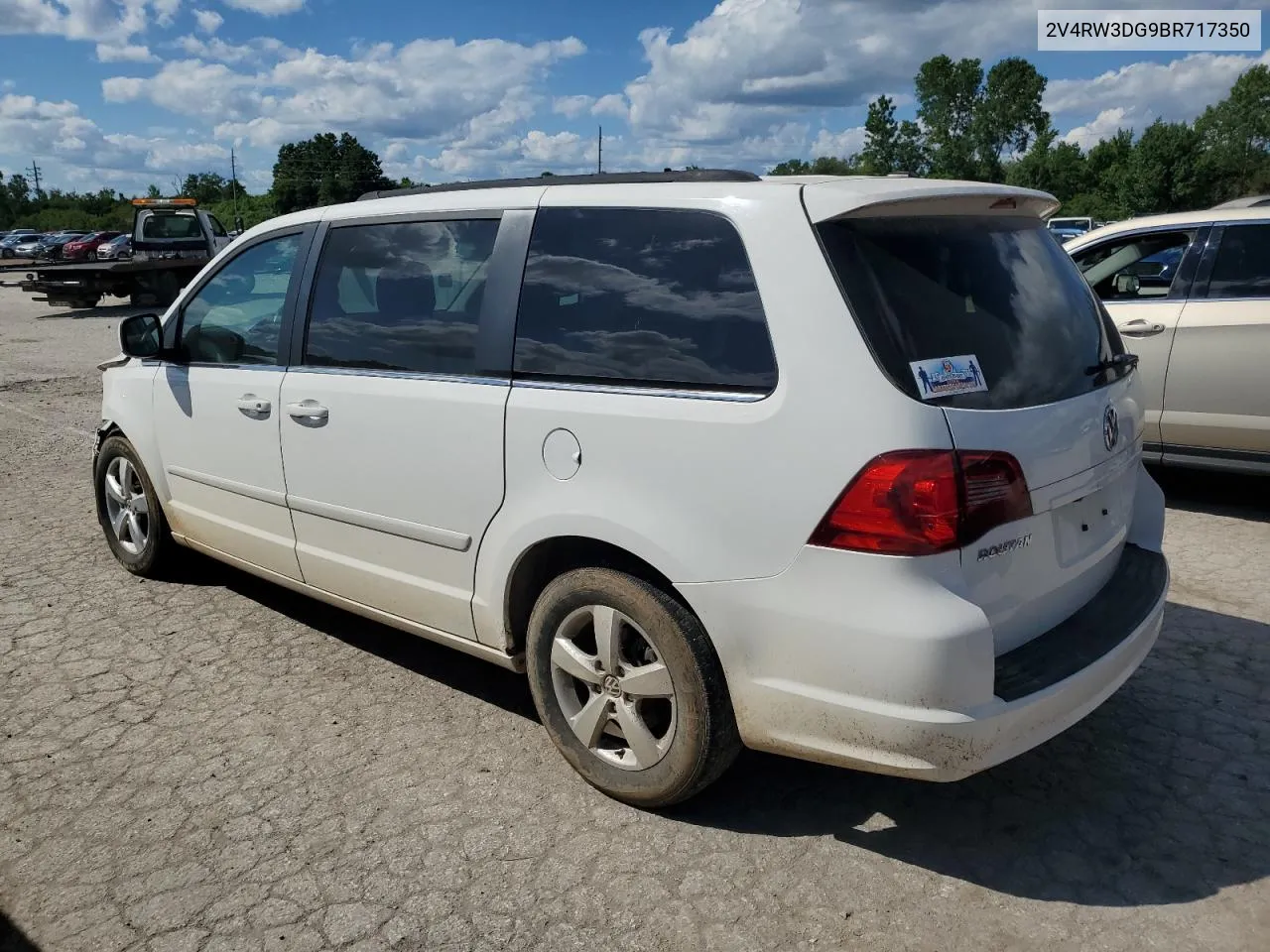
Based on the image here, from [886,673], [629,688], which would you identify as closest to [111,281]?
[629,688]

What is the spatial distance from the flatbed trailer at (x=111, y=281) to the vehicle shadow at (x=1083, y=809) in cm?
2008

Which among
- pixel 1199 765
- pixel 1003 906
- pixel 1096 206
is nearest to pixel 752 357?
pixel 1003 906

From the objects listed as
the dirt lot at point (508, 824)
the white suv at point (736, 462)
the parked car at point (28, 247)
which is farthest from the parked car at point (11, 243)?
the white suv at point (736, 462)

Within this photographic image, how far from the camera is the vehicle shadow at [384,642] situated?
3.94 metres

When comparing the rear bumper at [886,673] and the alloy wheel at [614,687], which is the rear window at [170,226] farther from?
the rear bumper at [886,673]

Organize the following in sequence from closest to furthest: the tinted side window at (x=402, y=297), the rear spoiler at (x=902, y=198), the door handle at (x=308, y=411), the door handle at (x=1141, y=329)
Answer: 1. the rear spoiler at (x=902, y=198)
2. the tinted side window at (x=402, y=297)
3. the door handle at (x=308, y=411)
4. the door handle at (x=1141, y=329)

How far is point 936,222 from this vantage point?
277cm

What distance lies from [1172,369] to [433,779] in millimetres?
5106

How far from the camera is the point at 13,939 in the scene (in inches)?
100

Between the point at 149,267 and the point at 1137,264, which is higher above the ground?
the point at 149,267

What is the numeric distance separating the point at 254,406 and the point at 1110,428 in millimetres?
3092

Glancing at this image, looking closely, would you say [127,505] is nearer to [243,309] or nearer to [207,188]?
[243,309]

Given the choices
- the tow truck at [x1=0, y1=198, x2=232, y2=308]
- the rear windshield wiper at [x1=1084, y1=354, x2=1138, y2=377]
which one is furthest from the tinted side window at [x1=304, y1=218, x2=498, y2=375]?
the tow truck at [x1=0, y1=198, x2=232, y2=308]

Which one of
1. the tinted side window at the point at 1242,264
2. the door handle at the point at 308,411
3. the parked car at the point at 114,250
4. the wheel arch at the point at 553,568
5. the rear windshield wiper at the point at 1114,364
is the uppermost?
the parked car at the point at 114,250
